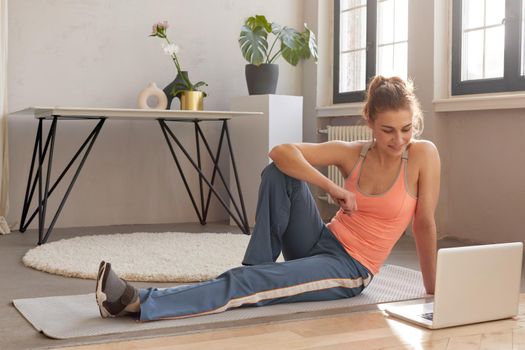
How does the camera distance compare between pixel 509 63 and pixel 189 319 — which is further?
pixel 509 63

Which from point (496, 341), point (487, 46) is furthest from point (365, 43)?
point (496, 341)

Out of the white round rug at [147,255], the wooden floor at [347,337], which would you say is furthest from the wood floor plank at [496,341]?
the white round rug at [147,255]

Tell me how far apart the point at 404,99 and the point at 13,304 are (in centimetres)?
140

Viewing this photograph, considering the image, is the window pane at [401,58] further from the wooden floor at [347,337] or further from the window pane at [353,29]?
the wooden floor at [347,337]

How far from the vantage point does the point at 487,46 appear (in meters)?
3.98

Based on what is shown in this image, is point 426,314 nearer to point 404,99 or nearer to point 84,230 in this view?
point 404,99

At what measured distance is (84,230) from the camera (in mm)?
4469

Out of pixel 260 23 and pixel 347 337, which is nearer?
pixel 347 337

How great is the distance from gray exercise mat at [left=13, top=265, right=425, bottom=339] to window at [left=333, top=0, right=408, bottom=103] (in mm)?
2348

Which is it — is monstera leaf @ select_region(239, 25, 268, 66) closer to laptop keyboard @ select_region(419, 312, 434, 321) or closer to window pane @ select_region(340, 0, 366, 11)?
window pane @ select_region(340, 0, 366, 11)

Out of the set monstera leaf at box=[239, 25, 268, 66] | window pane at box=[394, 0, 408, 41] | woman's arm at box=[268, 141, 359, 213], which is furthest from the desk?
woman's arm at box=[268, 141, 359, 213]

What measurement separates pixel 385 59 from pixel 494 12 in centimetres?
99

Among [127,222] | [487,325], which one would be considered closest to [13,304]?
[487,325]

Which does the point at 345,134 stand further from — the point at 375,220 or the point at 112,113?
the point at 375,220
